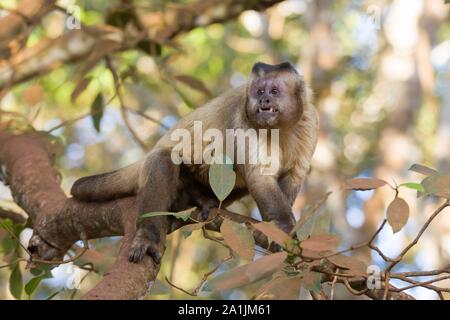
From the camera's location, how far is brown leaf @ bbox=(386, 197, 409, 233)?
2.97 metres

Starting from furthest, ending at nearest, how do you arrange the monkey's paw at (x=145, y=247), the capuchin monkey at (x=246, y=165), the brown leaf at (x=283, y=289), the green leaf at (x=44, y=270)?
the capuchin monkey at (x=246, y=165), the green leaf at (x=44, y=270), the monkey's paw at (x=145, y=247), the brown leaf at (x=283, y=289)

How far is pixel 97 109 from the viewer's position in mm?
6125

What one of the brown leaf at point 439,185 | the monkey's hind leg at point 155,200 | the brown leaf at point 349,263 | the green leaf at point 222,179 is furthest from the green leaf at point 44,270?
the brown leaf at point 439,185

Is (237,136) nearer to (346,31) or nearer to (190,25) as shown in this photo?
(190,25)

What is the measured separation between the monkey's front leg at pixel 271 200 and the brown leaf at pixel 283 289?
6.29 feet

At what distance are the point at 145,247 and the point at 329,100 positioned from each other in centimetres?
835

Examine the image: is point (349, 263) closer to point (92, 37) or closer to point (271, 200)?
point (271, 200)

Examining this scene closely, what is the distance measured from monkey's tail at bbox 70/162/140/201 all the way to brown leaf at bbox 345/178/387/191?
2411 millimetres

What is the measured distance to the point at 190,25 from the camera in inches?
266

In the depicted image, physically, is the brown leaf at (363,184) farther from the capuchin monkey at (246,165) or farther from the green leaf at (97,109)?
the green leaf at (97,109)

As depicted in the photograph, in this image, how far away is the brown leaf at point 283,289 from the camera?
2.64 m

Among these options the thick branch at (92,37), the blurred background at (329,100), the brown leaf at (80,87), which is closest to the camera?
the brown leaf at (80,87)

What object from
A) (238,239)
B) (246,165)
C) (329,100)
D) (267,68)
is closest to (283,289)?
(238,239)
